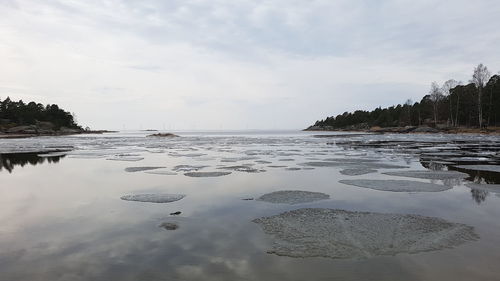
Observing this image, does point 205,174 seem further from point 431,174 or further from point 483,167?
point 483,167

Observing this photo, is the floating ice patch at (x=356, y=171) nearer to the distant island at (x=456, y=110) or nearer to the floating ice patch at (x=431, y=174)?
the floating ice patch at (x=431, y=174)

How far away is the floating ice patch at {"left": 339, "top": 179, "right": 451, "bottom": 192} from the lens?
36.9 ft

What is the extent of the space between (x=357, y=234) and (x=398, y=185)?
6.28 metres

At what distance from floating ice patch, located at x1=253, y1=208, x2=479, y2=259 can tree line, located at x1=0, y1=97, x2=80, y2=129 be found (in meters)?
123

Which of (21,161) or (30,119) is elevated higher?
(30,119)

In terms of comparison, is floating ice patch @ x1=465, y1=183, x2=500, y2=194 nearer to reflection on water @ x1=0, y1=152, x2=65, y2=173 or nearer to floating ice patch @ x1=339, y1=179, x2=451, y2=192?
floating ice patch @ x1=339, y1=179, x2=451, y2=192

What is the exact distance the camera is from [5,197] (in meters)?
10.9

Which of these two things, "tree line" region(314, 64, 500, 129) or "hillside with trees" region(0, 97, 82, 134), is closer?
"tree line" region(314, 64, 500, 129)

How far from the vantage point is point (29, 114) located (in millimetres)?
111688

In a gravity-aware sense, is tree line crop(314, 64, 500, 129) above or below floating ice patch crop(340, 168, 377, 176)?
above

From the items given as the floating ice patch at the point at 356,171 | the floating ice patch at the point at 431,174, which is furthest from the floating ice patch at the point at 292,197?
the floating ice patch at the point at 431,174

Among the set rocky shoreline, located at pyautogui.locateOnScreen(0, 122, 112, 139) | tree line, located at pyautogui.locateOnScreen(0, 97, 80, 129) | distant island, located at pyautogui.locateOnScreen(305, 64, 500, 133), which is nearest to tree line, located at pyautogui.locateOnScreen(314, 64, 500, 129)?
distant island, located at pyautogui.locateOnScreen(305, 64, 500, 133)

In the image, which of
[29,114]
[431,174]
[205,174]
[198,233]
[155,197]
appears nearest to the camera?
[198,233]

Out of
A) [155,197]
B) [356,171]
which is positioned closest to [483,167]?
[356,171]
